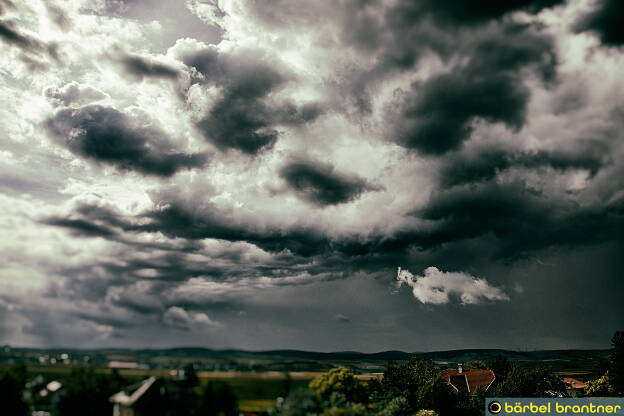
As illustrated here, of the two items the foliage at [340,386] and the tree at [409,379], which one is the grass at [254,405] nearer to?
the foliage at [340,386]

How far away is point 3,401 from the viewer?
143 ft

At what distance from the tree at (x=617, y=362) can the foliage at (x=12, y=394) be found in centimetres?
9321

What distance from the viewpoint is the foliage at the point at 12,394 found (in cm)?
4356

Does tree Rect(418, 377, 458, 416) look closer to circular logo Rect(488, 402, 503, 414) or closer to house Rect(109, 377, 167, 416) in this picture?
circular logo Rect(488, 402, 503, 414)

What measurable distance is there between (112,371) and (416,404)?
45095 millimetres

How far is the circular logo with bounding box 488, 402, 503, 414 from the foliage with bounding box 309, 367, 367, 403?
14.3 metres

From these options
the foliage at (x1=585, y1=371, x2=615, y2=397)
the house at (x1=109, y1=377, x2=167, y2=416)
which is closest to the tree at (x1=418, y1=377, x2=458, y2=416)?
the foliage at (x1=585, y1=371, x2=615, y2=397)

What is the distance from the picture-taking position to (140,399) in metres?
43.8

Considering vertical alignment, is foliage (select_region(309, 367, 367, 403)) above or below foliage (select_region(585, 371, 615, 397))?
above

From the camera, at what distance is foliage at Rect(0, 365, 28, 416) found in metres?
43.6

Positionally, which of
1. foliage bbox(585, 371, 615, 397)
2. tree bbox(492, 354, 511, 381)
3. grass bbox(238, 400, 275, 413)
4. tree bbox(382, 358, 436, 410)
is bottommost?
tree bbox(492, 354, 511, 381)

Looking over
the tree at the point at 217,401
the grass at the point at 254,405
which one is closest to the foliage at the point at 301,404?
the grass at the point at 254,405

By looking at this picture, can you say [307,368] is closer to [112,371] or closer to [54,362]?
[112,371]

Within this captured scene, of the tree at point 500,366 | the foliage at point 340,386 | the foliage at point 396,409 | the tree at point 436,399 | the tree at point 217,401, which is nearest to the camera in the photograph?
the tree at point 217,401
